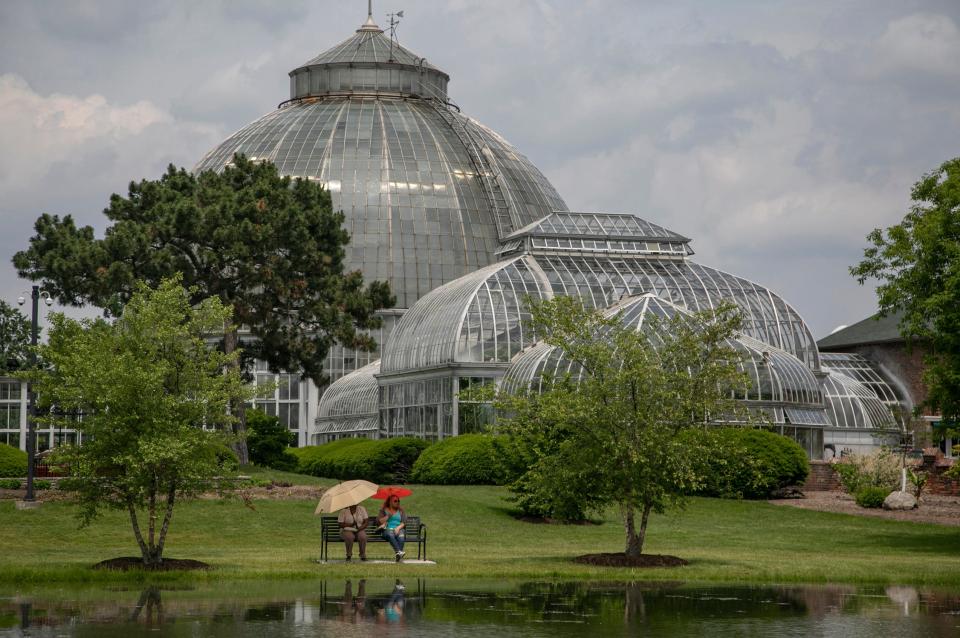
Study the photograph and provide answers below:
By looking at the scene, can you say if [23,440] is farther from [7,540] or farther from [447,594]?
[447,594]

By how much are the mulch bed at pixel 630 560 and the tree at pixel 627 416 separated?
11.8 inches

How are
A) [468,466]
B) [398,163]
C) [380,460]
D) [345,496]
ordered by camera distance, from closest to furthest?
[345,496], [468,466], [380,460], [398,163]

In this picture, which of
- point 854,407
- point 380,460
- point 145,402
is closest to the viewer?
point 145,402

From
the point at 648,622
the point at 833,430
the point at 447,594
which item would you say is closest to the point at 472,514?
the point at 447,594

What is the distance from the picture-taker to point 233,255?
51625mm

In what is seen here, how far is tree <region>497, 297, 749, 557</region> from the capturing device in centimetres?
2856

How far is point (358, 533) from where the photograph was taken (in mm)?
29125

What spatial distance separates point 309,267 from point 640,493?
2752cm

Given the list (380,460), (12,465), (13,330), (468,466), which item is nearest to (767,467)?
(468,466)

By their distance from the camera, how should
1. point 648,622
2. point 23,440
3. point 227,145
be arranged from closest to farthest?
point 648,622
point 23,440
point 227,145

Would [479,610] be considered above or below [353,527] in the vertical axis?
below

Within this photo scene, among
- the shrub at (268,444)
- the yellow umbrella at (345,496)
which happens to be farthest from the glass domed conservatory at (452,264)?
the yellow umbrella at (345,496)

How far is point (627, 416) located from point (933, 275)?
11.8 metres

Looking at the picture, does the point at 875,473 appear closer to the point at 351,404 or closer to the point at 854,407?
the point at 854,407
